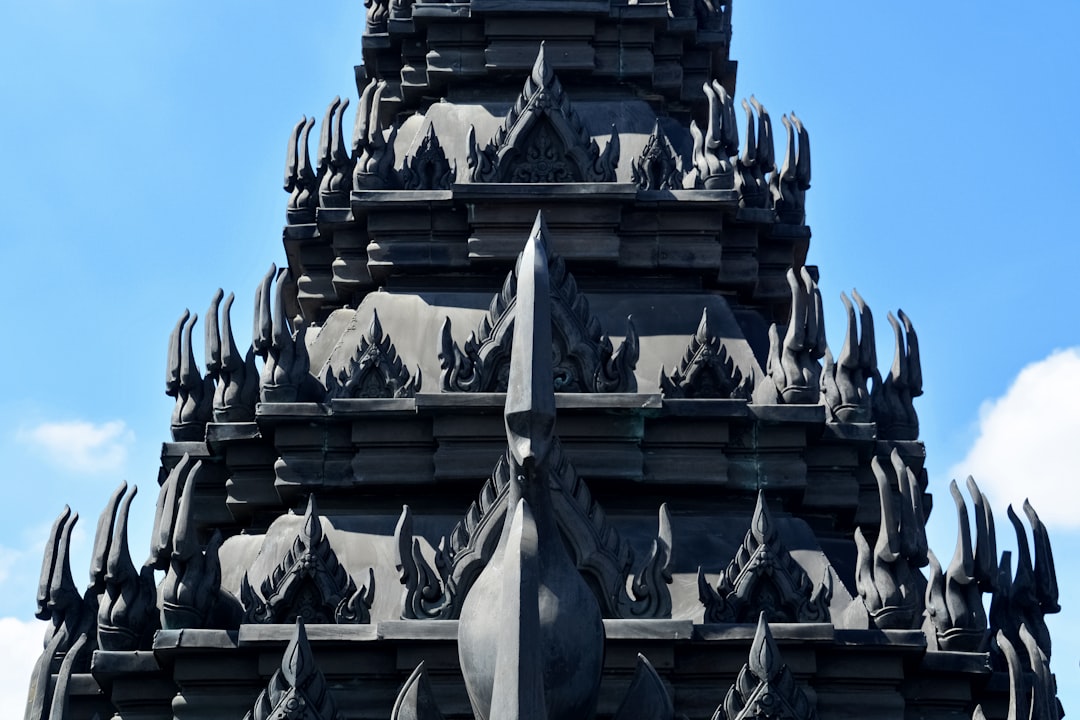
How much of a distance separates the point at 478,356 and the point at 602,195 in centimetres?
229

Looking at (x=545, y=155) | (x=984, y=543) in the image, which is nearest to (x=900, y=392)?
(x=984, y=543)

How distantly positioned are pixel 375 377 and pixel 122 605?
9.79 ft

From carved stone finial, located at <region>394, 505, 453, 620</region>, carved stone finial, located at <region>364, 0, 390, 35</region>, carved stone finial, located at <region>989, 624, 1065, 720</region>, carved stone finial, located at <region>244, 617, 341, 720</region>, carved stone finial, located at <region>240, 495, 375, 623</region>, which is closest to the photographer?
carved stone finial, located at <region>244, 617, 341, 720</region>

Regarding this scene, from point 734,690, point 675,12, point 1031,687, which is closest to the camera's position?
point 734,690

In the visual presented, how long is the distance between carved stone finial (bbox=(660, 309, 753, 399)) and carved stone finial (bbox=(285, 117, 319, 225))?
16.1 ft

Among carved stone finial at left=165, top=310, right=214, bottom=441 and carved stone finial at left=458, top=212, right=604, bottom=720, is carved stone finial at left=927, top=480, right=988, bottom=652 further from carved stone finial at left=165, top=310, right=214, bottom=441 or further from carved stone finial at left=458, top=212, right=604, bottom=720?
carved stone finial at left=165, top=310, right=214, bottom=441

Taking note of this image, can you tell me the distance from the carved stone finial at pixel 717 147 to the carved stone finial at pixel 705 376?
184 cm

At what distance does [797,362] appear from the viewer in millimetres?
17250

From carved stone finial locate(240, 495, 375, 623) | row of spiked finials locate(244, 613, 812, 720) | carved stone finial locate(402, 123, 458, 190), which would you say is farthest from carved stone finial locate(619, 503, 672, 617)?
carved stone finial locate(402, 123, 458, 190)

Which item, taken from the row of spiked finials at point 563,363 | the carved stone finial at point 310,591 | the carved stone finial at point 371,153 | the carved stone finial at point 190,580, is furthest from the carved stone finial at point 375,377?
the carved stone finial at point 371,153

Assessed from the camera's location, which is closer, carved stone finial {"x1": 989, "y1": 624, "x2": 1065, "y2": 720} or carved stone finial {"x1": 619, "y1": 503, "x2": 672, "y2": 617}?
carved stone finial {"x1": 989, "y1": 624, "x2": 1065, "y2": 720}

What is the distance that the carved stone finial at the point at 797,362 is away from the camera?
1717cm

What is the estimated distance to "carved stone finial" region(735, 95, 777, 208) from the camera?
1952cm

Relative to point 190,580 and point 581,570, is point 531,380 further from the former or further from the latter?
point 190,580
